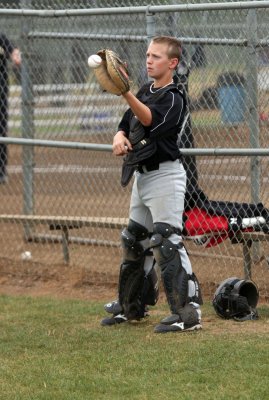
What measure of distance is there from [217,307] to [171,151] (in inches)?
45.9

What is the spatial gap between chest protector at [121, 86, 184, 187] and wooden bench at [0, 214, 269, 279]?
1120 mm

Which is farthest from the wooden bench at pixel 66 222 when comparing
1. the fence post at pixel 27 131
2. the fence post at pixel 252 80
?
the fence post at pixel 252 80

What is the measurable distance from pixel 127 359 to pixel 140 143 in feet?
4.69

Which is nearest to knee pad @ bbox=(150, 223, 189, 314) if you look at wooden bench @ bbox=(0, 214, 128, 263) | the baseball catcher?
the baseball catcher

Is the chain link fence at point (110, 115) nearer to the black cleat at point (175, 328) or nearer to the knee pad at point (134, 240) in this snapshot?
the knee pad at point (134, 240)

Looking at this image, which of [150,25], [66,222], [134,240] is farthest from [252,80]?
[66,222]

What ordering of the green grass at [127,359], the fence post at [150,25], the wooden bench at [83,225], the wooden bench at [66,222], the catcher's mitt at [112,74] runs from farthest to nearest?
1. the wooden bench at [66,222]
2. the fence post at [150,25]
3. the wooden bench at [83,225]
4. the catcher's mitt at [112,74]
5. the green grass at [127,359]

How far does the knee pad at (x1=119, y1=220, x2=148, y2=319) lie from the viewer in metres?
6.93

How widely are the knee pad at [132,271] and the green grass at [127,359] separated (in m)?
0.14

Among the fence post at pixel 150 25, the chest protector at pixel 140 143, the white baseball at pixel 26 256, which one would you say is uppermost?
the fence post at pixel 150 25

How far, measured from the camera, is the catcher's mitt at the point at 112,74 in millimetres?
6273

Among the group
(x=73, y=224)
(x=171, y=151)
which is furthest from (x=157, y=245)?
(x=73, y=224)

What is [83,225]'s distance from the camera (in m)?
8.67

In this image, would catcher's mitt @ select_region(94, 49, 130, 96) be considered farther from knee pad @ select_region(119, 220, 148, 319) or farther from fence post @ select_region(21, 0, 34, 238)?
fence post @ select_region(21, 0, 34, 238)
